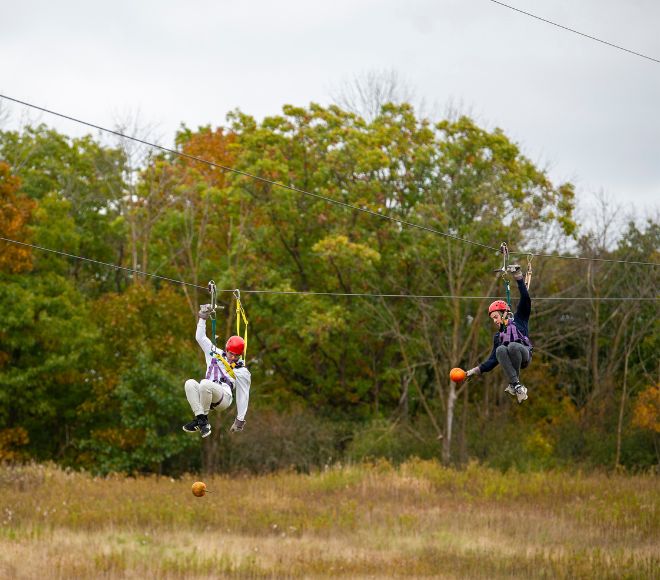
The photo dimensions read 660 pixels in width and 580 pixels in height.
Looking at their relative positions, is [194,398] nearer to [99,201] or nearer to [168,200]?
[168,200]

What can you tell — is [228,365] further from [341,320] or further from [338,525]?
[341,320]

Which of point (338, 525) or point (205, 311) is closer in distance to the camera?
point (205, 311)

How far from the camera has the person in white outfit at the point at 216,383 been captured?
550 inches

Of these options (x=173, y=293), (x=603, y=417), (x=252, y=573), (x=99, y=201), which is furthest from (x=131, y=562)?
(x=99, y=201)

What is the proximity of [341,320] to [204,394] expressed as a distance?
1066 inches

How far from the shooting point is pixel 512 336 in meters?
14.7

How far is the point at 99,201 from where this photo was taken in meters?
54.7

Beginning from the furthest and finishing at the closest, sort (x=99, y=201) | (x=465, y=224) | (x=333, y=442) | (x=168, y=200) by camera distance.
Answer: (x=99, y=201)
(x=168, y=200)
(x=333, y=442)
(x=465, y=224)

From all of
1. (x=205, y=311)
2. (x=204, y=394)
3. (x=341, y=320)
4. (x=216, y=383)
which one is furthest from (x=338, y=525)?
(x=205, y=311)

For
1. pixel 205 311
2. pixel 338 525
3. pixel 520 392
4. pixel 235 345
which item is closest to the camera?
pixel 205 311

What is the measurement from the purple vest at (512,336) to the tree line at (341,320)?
77.4 ft

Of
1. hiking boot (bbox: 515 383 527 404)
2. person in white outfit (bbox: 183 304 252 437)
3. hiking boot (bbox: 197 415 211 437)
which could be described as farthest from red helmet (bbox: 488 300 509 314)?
hiking boot (bbox: 197 415 211 437)

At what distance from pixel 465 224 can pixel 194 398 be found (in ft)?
87.2

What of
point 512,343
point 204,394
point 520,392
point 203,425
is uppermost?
point 512,343
